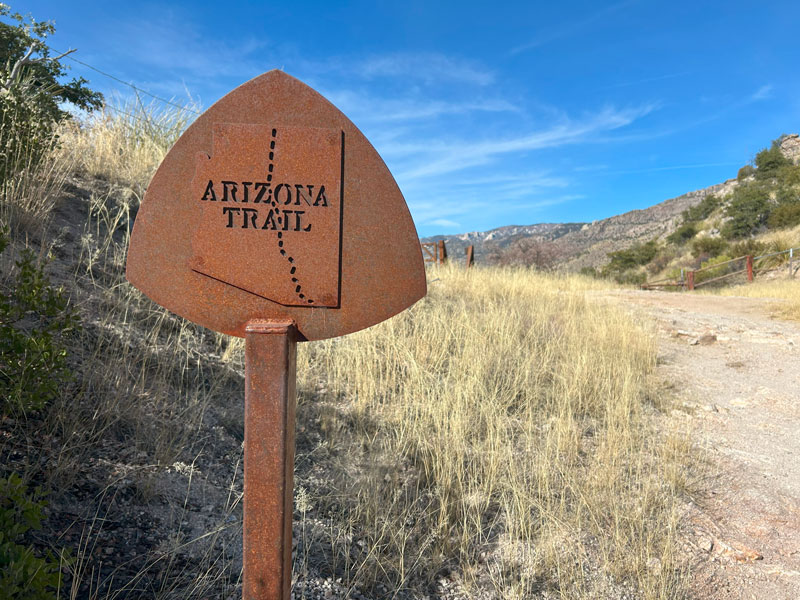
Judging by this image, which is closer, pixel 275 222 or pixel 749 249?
pixel 275 222

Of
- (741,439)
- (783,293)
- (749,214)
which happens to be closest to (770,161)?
(749,214)

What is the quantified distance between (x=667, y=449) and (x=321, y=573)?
2.49 meters

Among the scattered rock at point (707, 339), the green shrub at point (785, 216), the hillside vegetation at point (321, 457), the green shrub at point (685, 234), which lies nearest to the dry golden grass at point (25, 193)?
the hillside vegetation at point (321, 457)

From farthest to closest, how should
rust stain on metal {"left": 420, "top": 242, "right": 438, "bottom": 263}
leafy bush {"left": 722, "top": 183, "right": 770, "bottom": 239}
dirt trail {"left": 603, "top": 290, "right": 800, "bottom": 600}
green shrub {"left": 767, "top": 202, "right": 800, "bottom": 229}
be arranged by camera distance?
leafy bush {"left": 722, "top": 183, "right": 770, "bottom": 239}
green shrub {"left": 767, "top": 202, "right": 800, "bottom": 229}
rust stain on metal {"left": 420, "top": 242, "right": 438, "bottom": 263}
dirt trail {"left": 603, "top": 290, "right": 800, "bottom": 600}

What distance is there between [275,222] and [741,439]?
4455 mm

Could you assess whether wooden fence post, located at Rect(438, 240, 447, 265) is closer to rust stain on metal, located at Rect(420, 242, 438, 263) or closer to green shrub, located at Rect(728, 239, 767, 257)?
rust stain on metal, located at Rect(420, 242, 438, 263)

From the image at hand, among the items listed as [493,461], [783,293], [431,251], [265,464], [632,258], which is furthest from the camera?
[632,258]

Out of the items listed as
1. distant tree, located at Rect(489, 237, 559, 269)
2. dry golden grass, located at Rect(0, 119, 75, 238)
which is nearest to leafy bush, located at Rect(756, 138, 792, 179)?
distant tree, located at Rect(489, 237, 559, 269)

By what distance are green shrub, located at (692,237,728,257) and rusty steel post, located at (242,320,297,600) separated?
2699cm

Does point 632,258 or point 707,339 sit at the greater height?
A: point 632,258

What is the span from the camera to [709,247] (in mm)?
24375

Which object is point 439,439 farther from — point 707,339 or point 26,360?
point 707,339

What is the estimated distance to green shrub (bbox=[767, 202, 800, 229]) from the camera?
21.3 m

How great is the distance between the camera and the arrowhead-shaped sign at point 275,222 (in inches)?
50.1
